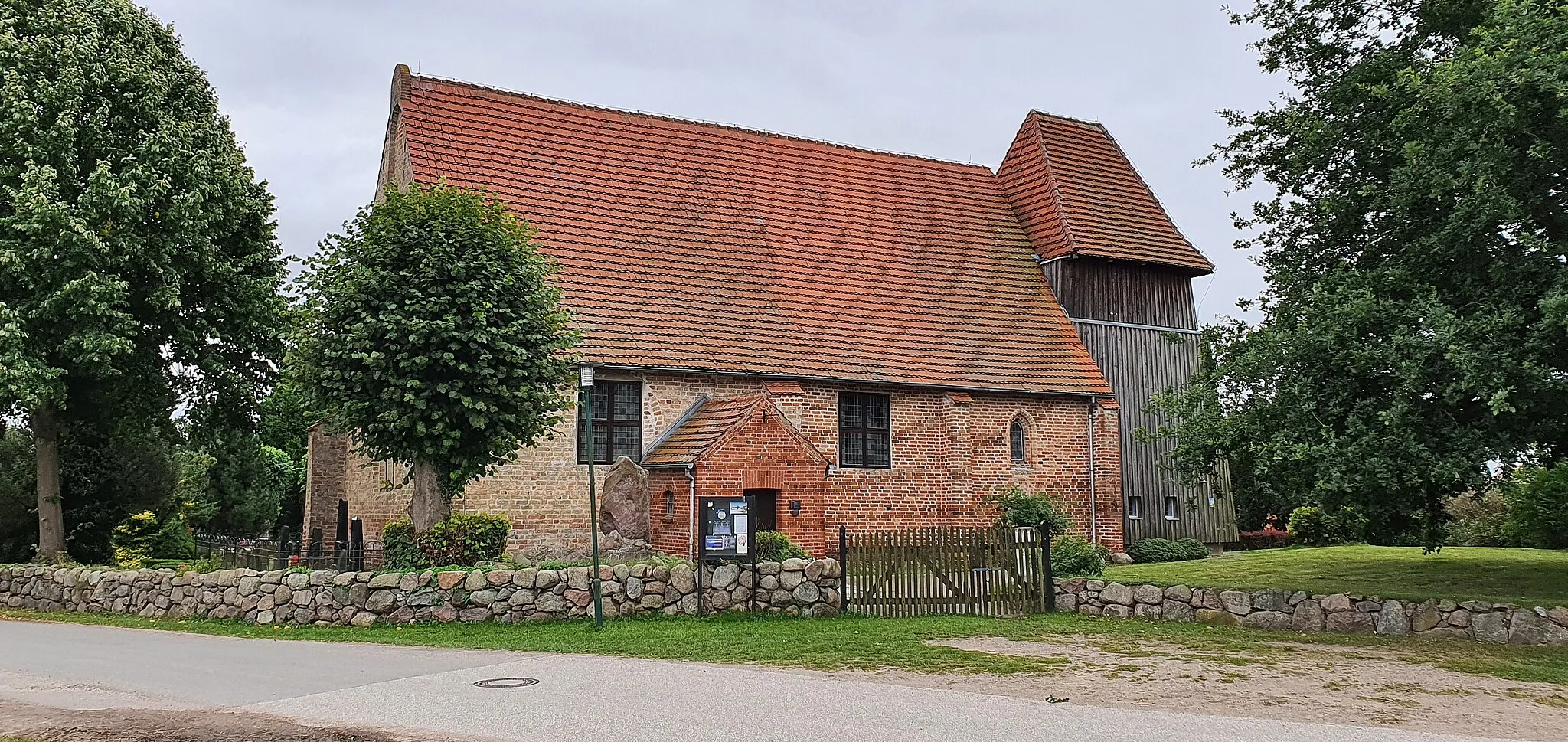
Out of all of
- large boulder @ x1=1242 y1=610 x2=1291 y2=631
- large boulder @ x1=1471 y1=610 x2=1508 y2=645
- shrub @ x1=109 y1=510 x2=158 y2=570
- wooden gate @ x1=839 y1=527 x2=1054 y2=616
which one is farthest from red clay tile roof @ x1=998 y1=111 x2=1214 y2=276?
shrub @ x1=109 y1=510 x2=158 y2=570

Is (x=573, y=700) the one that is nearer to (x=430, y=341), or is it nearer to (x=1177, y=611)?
(x=430, y=341)

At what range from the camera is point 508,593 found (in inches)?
618

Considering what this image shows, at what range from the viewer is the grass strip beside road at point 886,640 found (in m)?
12.2

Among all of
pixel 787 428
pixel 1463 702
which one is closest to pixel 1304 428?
pixel 1463 702

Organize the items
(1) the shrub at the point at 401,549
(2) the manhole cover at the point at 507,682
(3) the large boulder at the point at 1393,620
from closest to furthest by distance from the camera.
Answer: (2) the manhole cover at the point at 507,682 → (3) the large boulder at the point at 1393,620 → (1) the shrub at the point at 401,549

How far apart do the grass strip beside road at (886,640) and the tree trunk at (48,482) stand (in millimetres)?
6337

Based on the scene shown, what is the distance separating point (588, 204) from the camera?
25.4m

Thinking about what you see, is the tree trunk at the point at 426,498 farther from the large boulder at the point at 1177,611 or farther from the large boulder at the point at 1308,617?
the large boulder at the point at 1308,617

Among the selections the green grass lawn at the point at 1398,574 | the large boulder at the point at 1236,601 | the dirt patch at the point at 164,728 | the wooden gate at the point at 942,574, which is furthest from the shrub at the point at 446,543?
the large boulder at the point at 1236,601

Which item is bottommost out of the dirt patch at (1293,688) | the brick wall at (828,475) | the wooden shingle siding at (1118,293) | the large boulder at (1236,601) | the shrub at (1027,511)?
the dirt patch at (1293,688)

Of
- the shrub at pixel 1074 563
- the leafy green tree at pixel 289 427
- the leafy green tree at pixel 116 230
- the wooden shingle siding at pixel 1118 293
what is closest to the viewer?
the shrub at pixel 1074 563

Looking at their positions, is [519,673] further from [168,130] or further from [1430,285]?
[168,130]

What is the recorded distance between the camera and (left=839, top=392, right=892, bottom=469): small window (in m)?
25.2

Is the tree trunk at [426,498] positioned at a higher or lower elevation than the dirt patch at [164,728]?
higher
